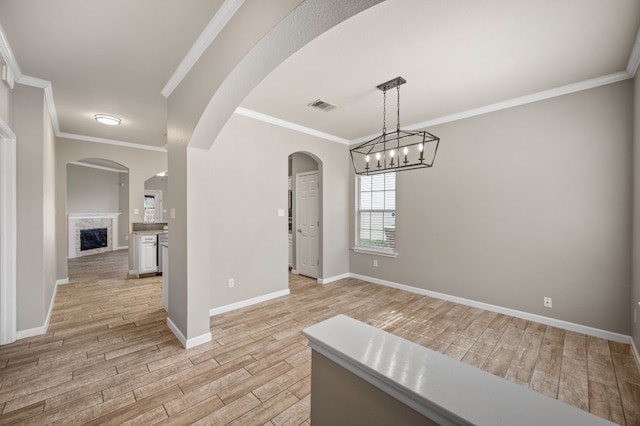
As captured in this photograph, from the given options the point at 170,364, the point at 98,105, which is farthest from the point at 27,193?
the point at 170,364

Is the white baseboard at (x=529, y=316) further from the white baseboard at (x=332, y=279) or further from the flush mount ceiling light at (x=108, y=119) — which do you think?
the flush mount ceiling light at (x=108, y=119)

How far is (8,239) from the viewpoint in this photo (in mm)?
2795

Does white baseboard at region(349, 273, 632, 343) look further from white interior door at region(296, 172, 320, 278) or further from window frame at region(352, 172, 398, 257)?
white interior door at region(296, 172, 320, 278)

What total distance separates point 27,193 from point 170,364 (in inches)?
95.6

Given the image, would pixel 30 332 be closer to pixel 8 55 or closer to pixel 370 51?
pixel 8 55

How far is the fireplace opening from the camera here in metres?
8.34

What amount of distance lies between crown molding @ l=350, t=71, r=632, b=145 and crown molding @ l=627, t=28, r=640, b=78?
10 cm

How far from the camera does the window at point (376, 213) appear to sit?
486 centimetres

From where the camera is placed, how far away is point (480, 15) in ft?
6.49

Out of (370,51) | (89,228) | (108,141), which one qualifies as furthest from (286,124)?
(89,228)

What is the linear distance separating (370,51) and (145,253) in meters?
5.51

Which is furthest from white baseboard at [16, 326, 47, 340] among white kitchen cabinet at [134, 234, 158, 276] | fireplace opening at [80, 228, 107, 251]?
fireplace opening at [80, 228, 107, 251]

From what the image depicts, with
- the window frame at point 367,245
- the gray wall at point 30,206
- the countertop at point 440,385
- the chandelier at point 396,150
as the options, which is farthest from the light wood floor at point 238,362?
the chandelier at point 396,150

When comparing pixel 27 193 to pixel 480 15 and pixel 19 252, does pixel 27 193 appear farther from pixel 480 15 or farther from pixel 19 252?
pixel 480 15
